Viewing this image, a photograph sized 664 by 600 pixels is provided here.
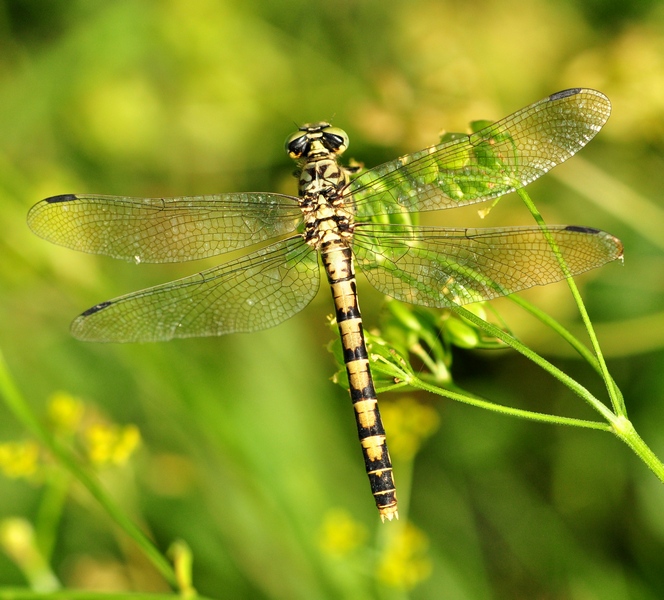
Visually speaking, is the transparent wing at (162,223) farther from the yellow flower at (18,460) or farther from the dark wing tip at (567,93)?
the dark wing tip at (567,93)

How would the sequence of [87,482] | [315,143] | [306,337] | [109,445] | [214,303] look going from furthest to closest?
[306,337], [315,143], [214,303], [109,445], [87,482]

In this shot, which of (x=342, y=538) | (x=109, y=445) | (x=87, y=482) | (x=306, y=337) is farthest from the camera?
(x=306, y=337)

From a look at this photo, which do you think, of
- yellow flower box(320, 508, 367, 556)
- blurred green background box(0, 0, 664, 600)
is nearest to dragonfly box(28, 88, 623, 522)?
blurred green background box(0, 0, 664, 600)

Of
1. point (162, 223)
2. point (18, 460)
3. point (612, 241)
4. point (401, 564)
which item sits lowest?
point (401, 564)

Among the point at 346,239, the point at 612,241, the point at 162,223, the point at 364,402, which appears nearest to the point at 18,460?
the point at 162,223

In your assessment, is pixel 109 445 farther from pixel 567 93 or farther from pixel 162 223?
pixel 567 93

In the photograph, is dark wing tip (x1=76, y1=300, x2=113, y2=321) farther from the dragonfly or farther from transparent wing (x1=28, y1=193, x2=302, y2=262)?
transparent wing (x1=28, y1=193, x2=302, y2=262)
